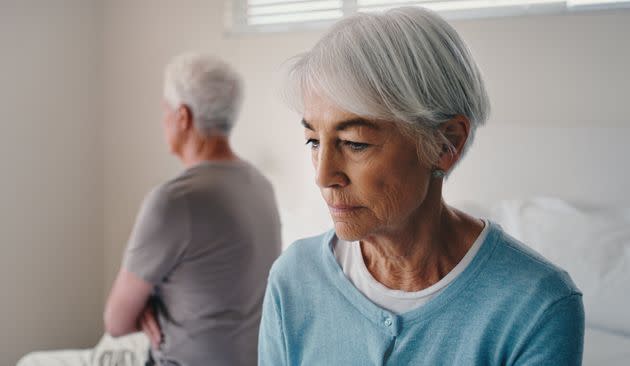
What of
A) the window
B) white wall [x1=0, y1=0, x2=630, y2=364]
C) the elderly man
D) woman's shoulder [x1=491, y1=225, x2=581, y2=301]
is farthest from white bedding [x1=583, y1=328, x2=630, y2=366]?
the window

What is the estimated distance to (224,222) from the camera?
1.65 meters

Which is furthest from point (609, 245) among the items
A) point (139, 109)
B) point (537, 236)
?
point (139, 109)

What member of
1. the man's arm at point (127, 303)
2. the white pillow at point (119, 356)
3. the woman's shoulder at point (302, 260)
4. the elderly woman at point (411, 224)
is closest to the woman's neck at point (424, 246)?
the elderly woman at point (411, 224)

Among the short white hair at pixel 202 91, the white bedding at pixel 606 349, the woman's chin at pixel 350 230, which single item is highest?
the short white hair at pixel 202 91

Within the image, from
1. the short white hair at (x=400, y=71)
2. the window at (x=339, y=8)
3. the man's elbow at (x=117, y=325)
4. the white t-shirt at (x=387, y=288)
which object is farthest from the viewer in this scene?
the window at (x=339, y=8)

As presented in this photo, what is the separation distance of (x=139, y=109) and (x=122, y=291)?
4.74 feet

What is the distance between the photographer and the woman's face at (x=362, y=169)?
91 centimetres

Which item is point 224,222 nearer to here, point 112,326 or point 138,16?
point 112,326

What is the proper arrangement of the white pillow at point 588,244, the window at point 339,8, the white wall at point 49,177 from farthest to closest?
1. the white wall at point 49,177
2. the window at point 339,8
3. the white pillow at point 588,244

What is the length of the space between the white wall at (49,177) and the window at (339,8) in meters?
0.81

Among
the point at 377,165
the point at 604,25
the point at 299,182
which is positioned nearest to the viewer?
the point at 377,165

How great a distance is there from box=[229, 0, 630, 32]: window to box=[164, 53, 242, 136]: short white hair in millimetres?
536

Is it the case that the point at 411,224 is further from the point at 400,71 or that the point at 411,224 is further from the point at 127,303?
the point at 127,303

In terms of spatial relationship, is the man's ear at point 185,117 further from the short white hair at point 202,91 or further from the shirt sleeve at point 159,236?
the shirt sleeve at point 159,236
